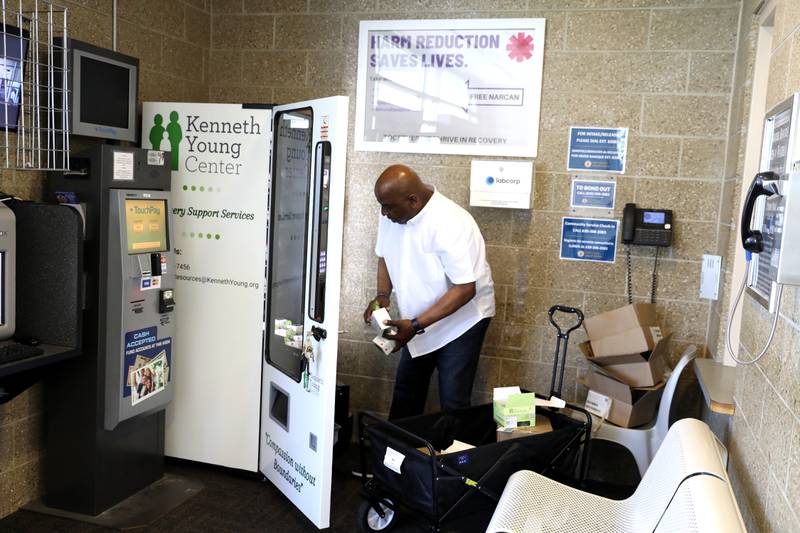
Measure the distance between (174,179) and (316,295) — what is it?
1.03 m

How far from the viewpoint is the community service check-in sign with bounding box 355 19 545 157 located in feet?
12.1

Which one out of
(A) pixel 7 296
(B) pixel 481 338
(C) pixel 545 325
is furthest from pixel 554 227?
(A) pixel 7 296

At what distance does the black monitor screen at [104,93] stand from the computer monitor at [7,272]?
62 centimetres

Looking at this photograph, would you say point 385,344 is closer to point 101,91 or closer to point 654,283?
point 654,283

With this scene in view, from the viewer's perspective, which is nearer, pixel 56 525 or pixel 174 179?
pixel 56 525

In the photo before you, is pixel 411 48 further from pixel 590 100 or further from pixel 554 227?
pixel 554 227

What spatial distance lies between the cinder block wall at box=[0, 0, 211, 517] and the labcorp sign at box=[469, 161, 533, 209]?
1.71m

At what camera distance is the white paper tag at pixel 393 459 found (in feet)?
8.74

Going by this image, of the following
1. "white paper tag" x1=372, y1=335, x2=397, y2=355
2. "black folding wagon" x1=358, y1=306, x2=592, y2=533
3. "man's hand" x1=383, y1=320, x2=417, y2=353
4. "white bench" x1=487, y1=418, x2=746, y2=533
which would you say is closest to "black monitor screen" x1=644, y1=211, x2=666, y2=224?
"black folding wagon" x1=358, y1=306, x2=592, y2=533

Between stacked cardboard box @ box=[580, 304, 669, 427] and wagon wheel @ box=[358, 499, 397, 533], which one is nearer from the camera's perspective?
wagon wheel @ box=[358, 499, 397, 533]

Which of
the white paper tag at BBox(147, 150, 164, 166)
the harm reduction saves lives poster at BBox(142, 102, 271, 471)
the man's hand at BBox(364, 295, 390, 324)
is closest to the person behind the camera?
the white paper tag at BBox(147, 150, 164, 166)

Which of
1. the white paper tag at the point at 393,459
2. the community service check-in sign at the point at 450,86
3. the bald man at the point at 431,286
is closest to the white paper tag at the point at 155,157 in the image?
the bald man at the point at 431,286

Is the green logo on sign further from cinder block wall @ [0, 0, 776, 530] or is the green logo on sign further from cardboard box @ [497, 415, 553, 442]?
cardboard box @ [497, 415, 553, 442]

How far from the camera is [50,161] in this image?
298 centimetres
